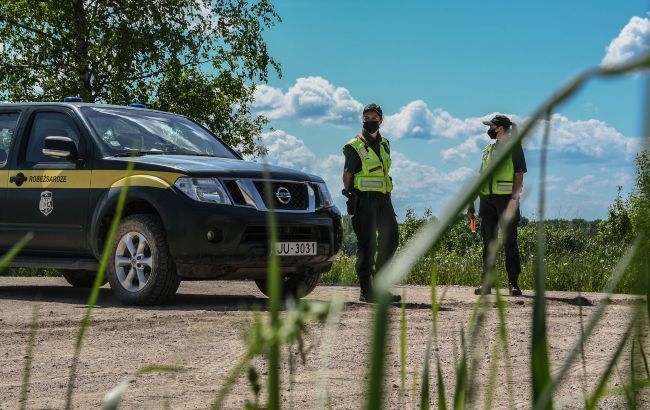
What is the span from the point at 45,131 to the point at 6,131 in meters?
0.52

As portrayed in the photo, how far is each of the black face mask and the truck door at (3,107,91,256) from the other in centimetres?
255

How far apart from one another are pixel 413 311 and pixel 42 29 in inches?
991

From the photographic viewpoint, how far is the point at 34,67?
2992 centimetres

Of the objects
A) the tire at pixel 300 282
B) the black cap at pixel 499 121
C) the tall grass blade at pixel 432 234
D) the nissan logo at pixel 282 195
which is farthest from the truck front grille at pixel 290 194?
the tall grass blade at pixel 432 234

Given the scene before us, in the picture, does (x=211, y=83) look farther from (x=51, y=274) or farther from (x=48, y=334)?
(x=48, y=334)

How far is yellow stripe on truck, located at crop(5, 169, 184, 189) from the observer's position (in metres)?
8.24

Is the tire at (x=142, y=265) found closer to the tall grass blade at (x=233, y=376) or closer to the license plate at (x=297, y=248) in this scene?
the license plate at (x=297, y=248)

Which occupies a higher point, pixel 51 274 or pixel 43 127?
pixel 43 127

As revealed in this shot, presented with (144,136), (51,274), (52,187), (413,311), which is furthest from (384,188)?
(51,274)

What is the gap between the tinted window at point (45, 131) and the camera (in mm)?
9117

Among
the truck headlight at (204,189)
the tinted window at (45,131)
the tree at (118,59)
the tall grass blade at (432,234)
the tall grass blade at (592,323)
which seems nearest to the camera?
the tall grass blade at (432,234)

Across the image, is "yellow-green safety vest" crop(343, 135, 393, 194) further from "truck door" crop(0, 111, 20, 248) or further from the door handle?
"truck door" crop(0, 111, 20, 248)

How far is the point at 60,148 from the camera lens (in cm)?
860

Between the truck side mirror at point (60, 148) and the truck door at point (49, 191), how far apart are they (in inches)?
3.9
